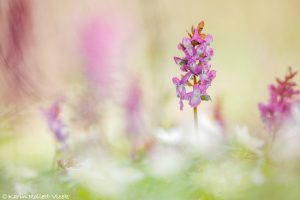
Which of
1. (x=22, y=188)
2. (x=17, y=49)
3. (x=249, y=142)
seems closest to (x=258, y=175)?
A: (x=249, y=142)

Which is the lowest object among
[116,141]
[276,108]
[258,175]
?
[258,175]

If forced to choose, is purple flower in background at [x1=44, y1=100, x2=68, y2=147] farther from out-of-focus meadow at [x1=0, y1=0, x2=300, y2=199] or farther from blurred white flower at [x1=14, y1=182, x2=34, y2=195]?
blurred white flower at [x1=14, y1=182, x2=34, y2=195]

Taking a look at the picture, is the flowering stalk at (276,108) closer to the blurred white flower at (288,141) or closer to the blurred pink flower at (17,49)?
the blurred white flower at (288,141)

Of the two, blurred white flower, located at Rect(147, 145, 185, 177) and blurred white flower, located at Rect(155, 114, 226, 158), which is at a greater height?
blurred white flower, located at Rect(155, 114, 226, 158)

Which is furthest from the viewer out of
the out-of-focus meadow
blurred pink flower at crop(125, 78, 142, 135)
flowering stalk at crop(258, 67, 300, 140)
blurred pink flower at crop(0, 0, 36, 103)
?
blurred pink flower at crop(125, 78, 142, 135)

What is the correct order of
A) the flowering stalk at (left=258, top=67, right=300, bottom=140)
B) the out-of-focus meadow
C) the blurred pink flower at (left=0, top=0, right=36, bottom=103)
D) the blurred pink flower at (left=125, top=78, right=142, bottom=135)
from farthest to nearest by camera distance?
the blurred pink flower at (left=125, top=78, right=142, bottom=135)
the blurred pink flower at (left=0, top=0, right=36, bottom=103)
the flowering stalk at (left=258, top=67, right=300, bottom=140)
the out-of-focus meadow

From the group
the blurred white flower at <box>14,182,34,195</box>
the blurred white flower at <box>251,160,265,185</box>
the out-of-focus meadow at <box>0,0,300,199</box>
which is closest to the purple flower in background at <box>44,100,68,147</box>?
the out-of-focus meadow at <box>0,0,300,199</box>

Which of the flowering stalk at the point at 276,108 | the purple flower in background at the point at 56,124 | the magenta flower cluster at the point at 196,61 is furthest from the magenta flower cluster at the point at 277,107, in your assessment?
the purple flower in background at the point at 56,124

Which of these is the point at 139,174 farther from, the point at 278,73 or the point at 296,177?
the point at 278,73

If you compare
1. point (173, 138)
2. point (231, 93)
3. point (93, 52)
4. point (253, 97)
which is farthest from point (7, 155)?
point (231, 93)

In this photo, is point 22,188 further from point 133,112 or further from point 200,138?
point 133,112

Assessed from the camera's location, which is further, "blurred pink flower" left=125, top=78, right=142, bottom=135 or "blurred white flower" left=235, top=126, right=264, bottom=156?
"blurred pink flower" left=125, top=78, right=142, bottom=135
